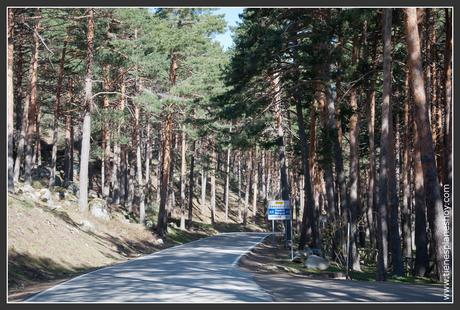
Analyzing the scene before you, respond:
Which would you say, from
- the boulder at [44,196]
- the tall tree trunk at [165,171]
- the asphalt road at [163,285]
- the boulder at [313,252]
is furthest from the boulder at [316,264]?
the boulder at [44,196]

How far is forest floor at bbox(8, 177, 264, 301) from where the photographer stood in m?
16.5

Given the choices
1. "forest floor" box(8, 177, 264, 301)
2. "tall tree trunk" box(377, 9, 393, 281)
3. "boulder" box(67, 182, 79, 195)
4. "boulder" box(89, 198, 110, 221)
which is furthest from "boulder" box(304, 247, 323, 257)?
"boulder" box(67, 182, 79, 195)

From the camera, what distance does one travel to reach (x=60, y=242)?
20.5 m

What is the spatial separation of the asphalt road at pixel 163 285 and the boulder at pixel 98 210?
8.91 meters

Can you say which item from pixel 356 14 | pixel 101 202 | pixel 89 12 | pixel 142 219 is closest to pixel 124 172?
pixel 142 219

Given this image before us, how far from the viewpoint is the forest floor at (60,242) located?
16547 millimetres

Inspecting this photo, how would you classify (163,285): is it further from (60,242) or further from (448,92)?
(448,92)

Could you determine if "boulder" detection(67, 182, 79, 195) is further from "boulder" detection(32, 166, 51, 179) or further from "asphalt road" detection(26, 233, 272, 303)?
"asphalt road" detection(26, 233, 272, 303)

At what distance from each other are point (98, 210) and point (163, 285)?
15765 millimetres

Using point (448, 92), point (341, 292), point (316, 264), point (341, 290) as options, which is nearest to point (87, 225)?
point (316, 264)

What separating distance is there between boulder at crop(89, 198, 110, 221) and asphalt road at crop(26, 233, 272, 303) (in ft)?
29.2

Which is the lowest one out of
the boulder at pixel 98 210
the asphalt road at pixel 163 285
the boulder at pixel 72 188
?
the asphalt road at pixel 163 285

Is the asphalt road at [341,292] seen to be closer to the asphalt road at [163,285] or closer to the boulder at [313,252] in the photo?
the asphalt road at [163,285]

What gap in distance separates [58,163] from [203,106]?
20611 millimetres
